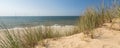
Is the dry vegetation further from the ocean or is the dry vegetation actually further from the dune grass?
the ocean

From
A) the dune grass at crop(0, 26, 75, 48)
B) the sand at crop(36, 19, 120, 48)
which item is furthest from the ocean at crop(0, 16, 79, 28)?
the sand at crop(36, 19, 120, 48)

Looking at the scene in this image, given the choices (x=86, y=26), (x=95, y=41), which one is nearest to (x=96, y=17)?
(x=86, y=26)

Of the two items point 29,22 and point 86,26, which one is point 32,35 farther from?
point 86,26

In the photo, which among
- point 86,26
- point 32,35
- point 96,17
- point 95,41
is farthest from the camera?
point 96,17

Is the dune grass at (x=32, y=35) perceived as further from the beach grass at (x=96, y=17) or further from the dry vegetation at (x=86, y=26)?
the beach grass at (x=96, y=17)

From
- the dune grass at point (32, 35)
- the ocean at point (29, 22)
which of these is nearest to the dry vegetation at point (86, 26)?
the dune grass at point (32, 35)

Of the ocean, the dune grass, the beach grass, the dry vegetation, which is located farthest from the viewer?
the beach grass

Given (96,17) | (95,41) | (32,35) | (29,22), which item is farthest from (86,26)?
(29,22)

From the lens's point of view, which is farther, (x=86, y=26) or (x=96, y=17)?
(x=96, y=17)

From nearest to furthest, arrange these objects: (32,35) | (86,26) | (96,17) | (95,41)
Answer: (95,41)
(32,35)
(86,26)
(96,17)

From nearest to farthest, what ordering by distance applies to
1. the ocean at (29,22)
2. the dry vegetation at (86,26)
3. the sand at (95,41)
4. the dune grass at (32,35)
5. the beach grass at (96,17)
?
1. the sand at (95,41)
2. the dune grass at (32,35)
3. the dry vegetation at (86,26)
4. the ocean at (29,22)
5. the beach grass at (96,17)

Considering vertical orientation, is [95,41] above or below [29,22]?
below

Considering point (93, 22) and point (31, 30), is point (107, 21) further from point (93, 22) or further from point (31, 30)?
point (31, 30)

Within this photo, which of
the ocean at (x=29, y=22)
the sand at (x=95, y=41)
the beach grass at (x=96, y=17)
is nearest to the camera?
the sand at (x=95, y=41)
